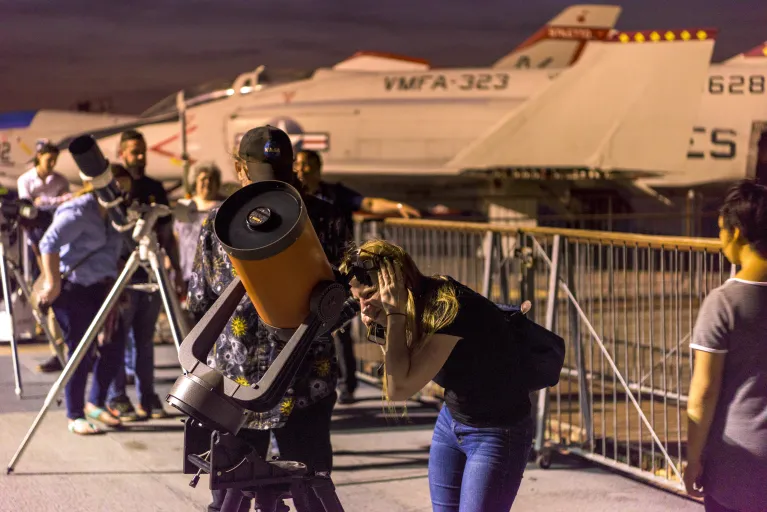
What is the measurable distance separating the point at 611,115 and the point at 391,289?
18380 millimetres

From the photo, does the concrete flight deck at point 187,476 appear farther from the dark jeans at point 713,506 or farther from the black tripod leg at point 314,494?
the black tripod leg at point 314,494

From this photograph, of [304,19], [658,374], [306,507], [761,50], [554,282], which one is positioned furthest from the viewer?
[304,19]

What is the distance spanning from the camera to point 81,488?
4754 mm

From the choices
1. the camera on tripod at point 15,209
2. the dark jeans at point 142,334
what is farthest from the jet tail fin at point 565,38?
the camera on tripod at point 15,209

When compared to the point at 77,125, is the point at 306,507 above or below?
below

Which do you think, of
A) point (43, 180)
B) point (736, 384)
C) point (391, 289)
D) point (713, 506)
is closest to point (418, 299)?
point (391, 289)

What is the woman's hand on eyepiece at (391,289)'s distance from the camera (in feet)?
8.13

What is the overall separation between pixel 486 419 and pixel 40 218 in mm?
5079

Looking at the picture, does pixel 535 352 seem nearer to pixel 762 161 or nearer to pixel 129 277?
pixel 129 277

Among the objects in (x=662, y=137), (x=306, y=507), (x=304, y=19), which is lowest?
(x=306, y=507)

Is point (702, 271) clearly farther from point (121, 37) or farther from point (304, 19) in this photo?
point (304, 19)

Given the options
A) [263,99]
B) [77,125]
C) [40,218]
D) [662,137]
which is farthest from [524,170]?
[40,218]

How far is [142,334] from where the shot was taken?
6.05 m

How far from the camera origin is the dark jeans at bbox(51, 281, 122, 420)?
5590mm
